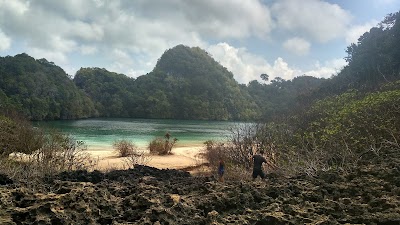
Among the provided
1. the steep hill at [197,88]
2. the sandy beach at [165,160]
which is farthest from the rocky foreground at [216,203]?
the steep hill at [197,88]

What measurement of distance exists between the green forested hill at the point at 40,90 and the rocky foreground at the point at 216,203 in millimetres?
53689

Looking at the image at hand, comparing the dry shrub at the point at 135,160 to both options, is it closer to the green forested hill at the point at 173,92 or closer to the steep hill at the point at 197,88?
the green forested hill at the point at 173,92

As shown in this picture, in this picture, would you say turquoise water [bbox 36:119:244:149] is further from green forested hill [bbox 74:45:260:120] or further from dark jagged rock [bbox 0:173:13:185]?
green forested hill [bbox 74:45:260:120]

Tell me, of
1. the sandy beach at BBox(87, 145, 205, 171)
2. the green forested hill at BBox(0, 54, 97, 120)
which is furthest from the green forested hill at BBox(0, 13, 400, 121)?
the sandy beach at BBox(87, 145, 205, 171)

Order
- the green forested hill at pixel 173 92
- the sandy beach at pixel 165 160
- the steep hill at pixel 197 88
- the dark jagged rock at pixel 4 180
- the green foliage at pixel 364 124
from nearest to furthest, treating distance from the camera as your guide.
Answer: the dark jagged rock at pixel 4 180 < the green foliage at pixel 364 124 < the sandy beach at pixel 165 160 < the green forested hill at pixel 173 92 < the steep hill at pixel 197 88

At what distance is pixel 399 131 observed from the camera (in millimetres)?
9930

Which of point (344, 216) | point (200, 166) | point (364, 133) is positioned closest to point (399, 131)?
point (364, 133)

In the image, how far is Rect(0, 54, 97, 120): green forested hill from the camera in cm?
5972

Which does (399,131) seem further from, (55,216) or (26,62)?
(26,62)

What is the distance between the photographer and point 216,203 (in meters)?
4.86

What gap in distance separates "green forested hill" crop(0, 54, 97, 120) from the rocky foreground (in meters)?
53.7

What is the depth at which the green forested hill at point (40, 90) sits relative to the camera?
59.7 metres

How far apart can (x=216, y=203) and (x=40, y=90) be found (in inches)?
2644

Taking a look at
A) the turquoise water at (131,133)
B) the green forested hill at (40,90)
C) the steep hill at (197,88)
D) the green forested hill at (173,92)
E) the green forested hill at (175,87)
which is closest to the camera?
the green forested hill at (175,87)
